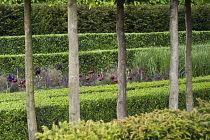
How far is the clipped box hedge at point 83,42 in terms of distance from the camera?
11305 mm

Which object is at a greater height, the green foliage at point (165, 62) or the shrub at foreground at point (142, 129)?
the green foliage at point (165, 62)

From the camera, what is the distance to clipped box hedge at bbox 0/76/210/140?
5227mm

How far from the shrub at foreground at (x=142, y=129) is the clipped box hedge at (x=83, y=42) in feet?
25.8

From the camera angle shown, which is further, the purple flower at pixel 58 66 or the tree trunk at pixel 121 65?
the purple flower at pixel 58 66

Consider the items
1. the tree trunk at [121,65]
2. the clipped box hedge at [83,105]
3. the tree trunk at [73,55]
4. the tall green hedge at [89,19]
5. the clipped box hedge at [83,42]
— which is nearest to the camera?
the tree trunk at [73,55]

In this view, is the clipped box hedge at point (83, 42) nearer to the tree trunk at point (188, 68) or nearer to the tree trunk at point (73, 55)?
the tree trunk at point (188, 68)

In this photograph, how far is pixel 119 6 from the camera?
548 centimetres

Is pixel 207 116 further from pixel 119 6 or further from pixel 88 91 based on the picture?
pixel 88 91

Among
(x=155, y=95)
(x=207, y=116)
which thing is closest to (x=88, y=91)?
(x=155, y=95)

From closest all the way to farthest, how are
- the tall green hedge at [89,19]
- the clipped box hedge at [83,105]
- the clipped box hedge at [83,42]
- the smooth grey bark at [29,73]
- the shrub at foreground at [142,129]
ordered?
the shrub at foreground at [142,129]
the smooth grey bark at [29,73]
the clipped box hedge at [83,105]
the clipped box hedge at [83,42]
the tall green hedge at [89,19]

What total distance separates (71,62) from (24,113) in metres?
1.50

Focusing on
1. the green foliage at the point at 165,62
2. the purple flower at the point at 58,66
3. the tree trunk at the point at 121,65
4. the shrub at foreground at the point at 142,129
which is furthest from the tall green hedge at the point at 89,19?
the shrub at foreground at the point at 142,129

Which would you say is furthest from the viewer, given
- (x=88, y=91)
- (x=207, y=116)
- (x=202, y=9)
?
(x=202, y=9)

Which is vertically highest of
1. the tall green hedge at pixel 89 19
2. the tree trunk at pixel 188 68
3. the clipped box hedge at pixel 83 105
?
the tall green hedge at pixel 89 19
